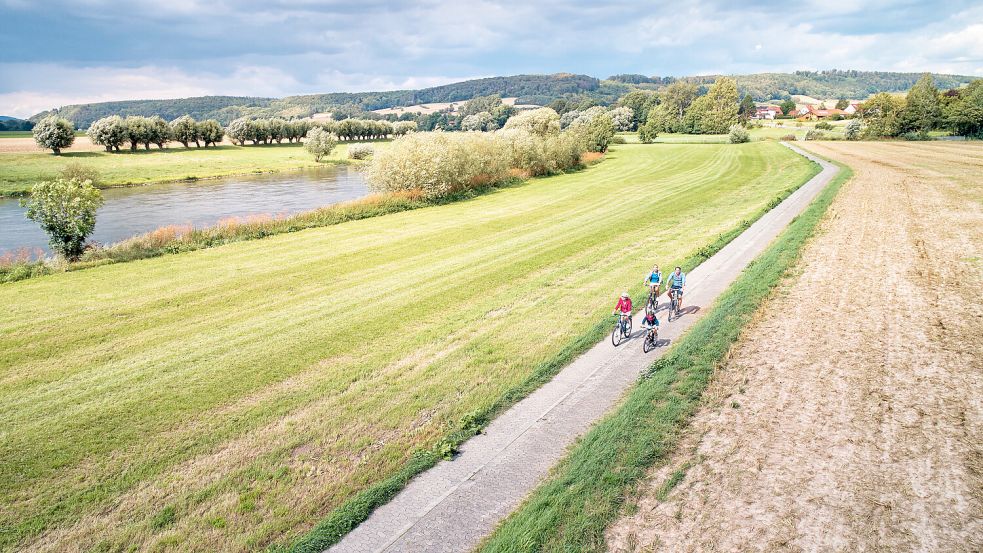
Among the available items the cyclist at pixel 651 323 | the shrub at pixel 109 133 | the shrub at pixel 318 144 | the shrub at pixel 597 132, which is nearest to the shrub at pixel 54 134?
the shrub at pixel 109 133

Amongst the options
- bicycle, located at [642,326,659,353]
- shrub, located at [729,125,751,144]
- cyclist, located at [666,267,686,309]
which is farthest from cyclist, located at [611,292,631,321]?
shrub, located at [729,125,751,144]

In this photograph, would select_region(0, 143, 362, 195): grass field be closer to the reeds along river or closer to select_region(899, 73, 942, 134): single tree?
the reeds along river

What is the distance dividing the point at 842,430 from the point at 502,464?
244 inches

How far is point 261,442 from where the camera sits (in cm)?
917

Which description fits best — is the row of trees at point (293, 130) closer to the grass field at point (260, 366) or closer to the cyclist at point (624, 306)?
the grass field at point (260, 366)

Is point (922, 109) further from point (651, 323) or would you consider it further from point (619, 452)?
point (619, 452)

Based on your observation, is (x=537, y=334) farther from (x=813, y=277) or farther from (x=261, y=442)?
(x=813, y=277)

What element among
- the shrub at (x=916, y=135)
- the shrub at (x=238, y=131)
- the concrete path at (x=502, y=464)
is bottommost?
the concrete path at (x=502, y=464)

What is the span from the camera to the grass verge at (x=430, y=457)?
6906 mm

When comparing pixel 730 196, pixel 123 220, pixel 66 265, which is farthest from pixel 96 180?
pixel 730 196

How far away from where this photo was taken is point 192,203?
47.6 m

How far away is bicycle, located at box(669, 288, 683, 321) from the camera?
14.5 metres

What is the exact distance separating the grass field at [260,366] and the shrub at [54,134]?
86656 mm

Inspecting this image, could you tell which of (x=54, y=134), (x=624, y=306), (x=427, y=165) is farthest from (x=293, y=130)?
(x=624, y=306)
